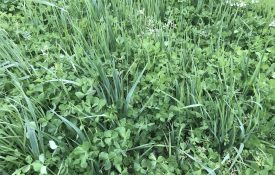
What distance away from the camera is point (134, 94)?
1890mm

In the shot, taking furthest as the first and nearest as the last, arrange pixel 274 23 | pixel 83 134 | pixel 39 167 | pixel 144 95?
pixel 274 23 < pixel 144 95 < pixel 83 134 < pixel 39 167

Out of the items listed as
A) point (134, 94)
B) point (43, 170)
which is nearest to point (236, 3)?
point (134, 94)

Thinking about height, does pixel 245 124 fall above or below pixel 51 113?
below

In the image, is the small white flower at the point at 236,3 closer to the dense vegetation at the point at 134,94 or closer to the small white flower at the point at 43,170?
the dense vegetation at the point at 134,94

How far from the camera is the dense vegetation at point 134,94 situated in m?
1.68

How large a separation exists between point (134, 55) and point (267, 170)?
3.26ft

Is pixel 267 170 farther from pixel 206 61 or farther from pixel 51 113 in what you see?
pixel 51 113

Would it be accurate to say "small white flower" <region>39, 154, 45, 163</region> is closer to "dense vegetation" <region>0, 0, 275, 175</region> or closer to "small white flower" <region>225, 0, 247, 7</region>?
"dense vegetation" <region>0, 0, 275, 175</region>

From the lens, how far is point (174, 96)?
1977mm

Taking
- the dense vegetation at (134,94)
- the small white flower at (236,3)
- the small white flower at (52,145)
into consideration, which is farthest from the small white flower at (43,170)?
the small white flower at (236,3)

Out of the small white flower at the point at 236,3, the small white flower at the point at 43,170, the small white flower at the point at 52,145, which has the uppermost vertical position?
the small white flower at the point at 236,3

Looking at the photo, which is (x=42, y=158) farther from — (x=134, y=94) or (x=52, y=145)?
(x=134, y=94)

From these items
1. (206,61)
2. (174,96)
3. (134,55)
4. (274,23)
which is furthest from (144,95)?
(274,23)

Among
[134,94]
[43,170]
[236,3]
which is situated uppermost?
[236,3]
